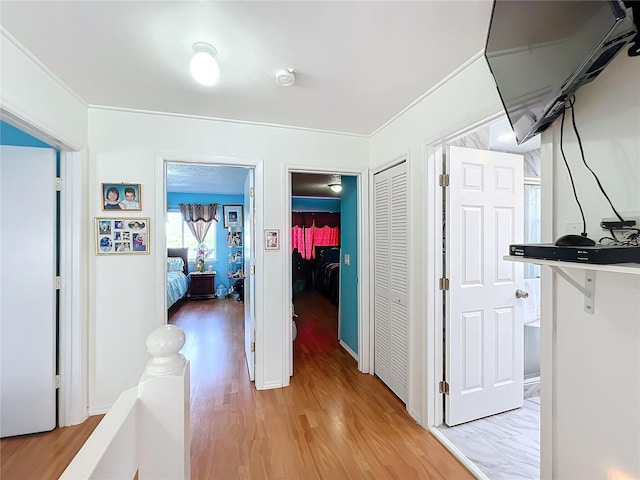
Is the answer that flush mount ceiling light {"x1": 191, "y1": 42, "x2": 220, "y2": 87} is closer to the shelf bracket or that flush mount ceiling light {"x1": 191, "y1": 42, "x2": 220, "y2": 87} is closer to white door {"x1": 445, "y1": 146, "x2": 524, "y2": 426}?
white door {"x1": 445, "y1": 146, "x2": 524, "y2": 426}

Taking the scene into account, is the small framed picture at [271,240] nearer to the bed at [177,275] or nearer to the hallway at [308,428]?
the hallway at [308,428]

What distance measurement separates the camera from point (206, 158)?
234 cm

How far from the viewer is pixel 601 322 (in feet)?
3.42

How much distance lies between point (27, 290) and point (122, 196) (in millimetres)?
887

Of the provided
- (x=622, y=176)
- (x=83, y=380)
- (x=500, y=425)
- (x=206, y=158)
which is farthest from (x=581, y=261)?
(x=83, y=380)

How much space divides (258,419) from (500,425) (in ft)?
5.93

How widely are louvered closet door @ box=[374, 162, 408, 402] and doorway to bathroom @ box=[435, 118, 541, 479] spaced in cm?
34

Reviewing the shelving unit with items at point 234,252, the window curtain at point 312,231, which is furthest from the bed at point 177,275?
the window curtain at point 312,231

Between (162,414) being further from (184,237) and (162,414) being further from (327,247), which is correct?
(327,247)

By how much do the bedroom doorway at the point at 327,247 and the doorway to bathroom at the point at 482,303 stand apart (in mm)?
1049

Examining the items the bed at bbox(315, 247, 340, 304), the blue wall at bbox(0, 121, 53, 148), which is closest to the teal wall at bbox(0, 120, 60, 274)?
the blue wall at bbox(0, 121, 53, 148)

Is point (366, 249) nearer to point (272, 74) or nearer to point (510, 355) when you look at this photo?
point (510, 355)

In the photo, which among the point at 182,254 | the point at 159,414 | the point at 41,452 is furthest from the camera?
the point at 182,254

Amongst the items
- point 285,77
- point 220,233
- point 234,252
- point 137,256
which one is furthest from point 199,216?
point 285,77
